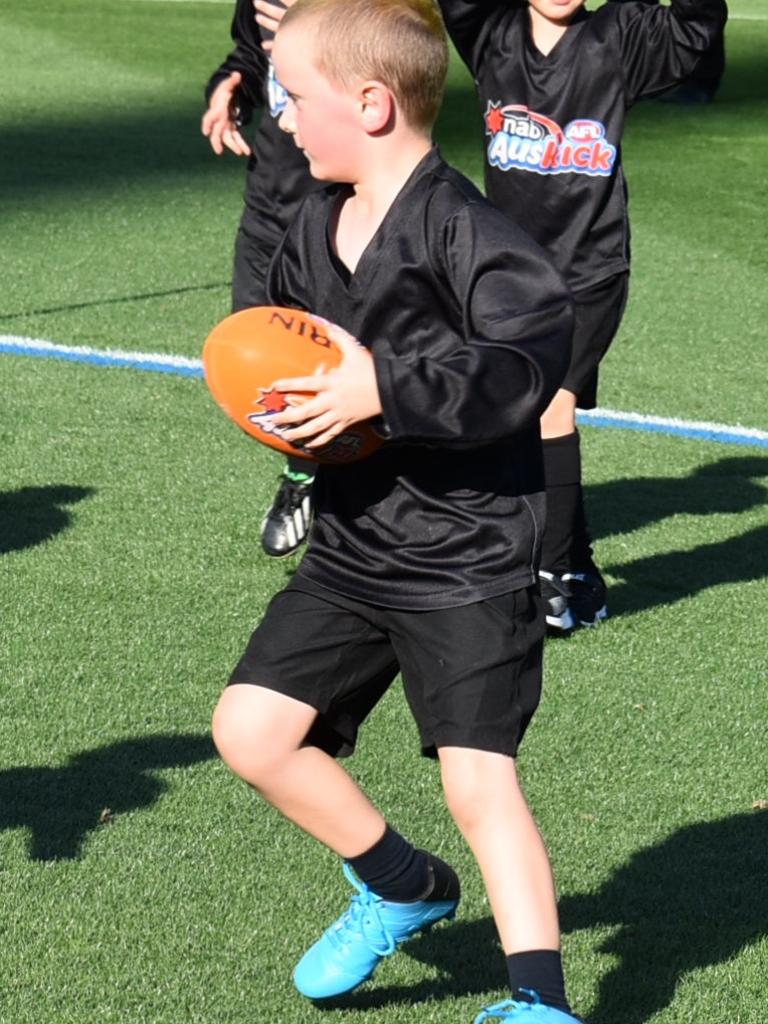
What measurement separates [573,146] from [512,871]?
2786 millimetres

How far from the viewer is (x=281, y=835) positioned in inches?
151

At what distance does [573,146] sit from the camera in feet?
17.0

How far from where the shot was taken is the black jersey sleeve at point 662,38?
16.8 ft

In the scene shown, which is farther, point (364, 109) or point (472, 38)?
point (472, 38)

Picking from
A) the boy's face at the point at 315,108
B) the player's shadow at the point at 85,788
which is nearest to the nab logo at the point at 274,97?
the player's shadow at the point at 85,788

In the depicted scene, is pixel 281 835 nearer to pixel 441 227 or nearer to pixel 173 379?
pixel 441 227

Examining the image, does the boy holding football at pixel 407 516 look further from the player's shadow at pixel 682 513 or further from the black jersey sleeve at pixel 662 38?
the player's shadow at pixel 682 513

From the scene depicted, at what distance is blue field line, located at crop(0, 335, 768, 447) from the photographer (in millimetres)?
7320

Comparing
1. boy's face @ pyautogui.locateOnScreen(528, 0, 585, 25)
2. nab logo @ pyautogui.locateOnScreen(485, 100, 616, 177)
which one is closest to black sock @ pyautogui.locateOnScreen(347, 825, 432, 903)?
nab logo @ pyautogui.locateOnScreen(485, 100, 616, 177)

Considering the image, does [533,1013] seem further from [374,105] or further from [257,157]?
[257,157]

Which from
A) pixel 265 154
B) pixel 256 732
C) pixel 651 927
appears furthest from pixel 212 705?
pixel 265 154

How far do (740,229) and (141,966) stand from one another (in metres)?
9.61

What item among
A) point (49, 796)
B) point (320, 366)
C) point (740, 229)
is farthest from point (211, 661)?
point (740, 229)

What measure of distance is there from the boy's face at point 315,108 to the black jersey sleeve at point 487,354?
8.7 inches
